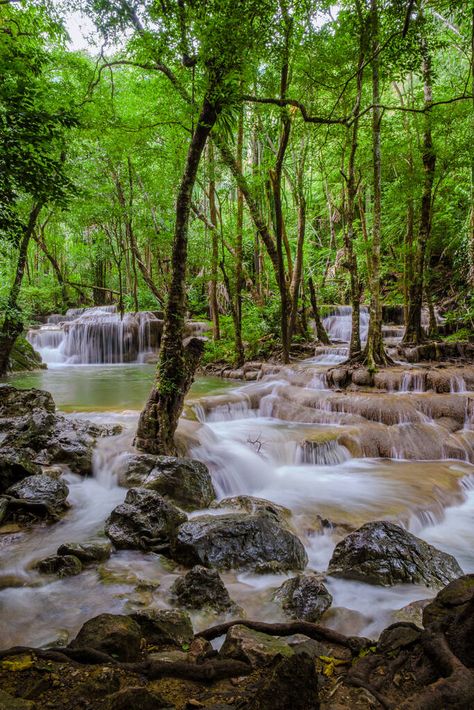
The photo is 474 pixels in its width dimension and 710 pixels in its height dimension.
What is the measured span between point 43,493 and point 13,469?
0.59 metres

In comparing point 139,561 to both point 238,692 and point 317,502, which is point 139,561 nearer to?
point 238,692

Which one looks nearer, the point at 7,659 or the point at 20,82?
the point at 7,659

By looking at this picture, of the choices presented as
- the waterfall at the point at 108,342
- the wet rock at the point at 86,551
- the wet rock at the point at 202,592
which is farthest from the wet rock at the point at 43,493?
the waterfall at the point at 108,342

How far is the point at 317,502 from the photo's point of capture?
5.98m

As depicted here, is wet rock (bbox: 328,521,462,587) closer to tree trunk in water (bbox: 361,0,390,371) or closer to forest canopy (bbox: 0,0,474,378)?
forest canopy (bbox: 0,0,474,378)

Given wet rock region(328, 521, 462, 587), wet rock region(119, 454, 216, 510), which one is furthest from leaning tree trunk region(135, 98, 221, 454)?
wet rock region(328, 521, 462, 587)

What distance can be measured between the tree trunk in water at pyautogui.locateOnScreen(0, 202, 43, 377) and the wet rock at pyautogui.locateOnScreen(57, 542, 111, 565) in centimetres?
788

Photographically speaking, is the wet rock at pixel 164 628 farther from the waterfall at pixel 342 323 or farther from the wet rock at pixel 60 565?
the waterfall at pixel 342 323

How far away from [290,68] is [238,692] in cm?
1300

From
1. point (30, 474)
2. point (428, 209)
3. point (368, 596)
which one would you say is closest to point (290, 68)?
point (428, 209)

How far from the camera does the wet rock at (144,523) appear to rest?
4.30 metres

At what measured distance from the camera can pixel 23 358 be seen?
16516mm

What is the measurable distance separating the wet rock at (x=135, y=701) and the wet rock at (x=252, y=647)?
58 cm

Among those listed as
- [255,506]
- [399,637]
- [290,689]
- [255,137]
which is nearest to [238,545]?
[255,506]
